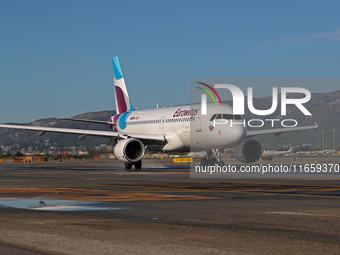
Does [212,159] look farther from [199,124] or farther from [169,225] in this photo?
[169,225]

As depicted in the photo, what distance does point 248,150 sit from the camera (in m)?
45.5

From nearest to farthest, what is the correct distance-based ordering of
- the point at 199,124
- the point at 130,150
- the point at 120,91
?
the point at 199,124, the point at 130,150, the point at 120,91

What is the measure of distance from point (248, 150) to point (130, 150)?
8781mm

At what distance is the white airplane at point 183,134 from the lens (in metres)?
41.5

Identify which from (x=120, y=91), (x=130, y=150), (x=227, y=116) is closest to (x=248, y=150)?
(x=227, y=116)

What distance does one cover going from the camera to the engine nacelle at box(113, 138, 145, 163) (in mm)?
41875

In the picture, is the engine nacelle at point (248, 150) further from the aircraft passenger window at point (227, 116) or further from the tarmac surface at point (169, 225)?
the tarmac surface at point (169, 225)

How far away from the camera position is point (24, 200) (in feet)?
53.7

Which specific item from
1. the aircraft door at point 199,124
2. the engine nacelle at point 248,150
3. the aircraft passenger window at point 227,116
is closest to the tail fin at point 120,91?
the engine nacelle at point 248,150

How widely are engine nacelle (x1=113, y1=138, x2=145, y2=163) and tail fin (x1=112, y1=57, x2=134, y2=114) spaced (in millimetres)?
13759

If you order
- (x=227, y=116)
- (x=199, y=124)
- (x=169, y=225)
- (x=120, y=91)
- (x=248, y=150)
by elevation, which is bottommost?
(x=169, y=225)

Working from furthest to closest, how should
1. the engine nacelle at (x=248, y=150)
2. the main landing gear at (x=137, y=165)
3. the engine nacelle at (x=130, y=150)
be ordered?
the engine nacelle at (x=248, y=150) → the main landing gear at (x=137, y=165) → the engine nacelle at (x=130, y=150)

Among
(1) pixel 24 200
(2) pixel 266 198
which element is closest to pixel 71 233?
(1) pixel 24 200

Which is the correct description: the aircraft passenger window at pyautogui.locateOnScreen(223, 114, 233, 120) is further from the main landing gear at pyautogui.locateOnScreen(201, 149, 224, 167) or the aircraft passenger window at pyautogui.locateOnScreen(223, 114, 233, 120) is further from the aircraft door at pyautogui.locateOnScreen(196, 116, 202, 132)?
the main landing gear at pyautogui.locateOnScreen(201, 149, 224, 167)
